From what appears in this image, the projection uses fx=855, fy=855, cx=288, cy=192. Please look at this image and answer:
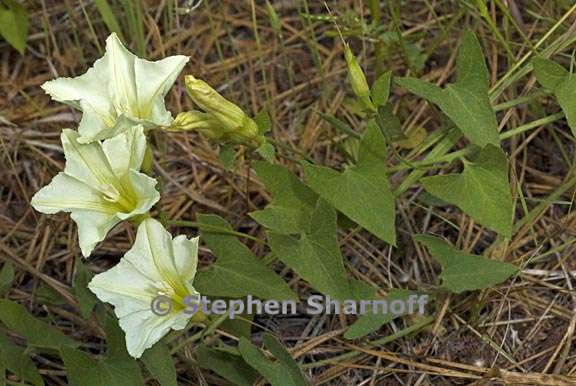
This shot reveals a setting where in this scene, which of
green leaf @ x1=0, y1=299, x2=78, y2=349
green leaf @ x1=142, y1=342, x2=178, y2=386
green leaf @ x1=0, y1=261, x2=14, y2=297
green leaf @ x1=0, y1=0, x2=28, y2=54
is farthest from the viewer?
green leaf @ x1=0, y1=0, x2=28, y2=54

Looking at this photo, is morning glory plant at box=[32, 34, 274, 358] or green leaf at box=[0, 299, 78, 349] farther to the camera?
green leaf at box=[0, 299, 78, 349]

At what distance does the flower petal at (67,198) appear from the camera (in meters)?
1.55

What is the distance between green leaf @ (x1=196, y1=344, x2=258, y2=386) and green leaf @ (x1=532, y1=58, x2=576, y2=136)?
814mm

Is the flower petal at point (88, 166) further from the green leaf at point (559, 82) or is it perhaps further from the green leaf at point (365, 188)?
the green leaf at point (559, 82)

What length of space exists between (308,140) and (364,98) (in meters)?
0.53

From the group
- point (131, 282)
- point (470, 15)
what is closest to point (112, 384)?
point (131, 282)

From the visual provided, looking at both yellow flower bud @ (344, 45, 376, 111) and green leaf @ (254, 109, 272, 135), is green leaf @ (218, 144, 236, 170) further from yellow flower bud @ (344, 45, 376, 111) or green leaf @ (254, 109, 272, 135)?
yellow flower bud @ (344, 45, 376, 111)

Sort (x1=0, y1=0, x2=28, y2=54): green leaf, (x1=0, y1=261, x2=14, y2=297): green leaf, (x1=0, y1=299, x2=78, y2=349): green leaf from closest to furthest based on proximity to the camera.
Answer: (x1=0, y1=299, x2=78, y2=349): green leaf
(x1=0, y1=261, x2=14, y2=297): green leaf
(x1=0, y1=0, x2=28, y2=54): green leaf

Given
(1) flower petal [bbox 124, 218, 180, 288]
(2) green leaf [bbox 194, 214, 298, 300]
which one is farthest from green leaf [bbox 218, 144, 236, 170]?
(1) flower petal [bbox 124, 218, 180, 288]

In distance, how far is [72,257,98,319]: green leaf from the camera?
1.74 meters

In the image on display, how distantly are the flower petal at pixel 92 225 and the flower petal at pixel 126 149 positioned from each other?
0.09 meters

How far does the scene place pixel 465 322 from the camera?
6.13 feet

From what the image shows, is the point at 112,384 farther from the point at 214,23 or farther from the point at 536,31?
the point at 536,31

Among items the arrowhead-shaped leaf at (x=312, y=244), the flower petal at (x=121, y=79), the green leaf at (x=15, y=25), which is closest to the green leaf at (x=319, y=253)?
the arrowhead-shaped leaf at (x=312, y=244)
